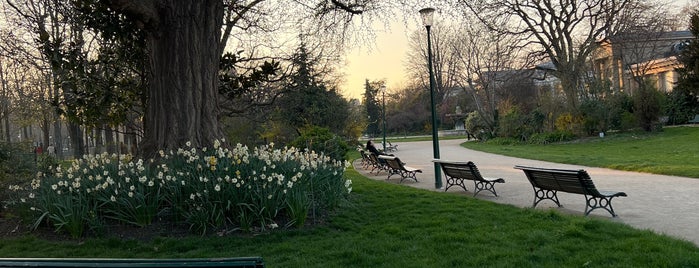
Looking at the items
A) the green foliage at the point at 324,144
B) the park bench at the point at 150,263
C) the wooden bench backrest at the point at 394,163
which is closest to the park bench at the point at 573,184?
the wooden bench backrest at the point at 394,163

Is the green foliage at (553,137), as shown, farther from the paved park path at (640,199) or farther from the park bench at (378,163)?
the paved park path at (640,199)

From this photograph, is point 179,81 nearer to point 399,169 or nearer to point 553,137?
point 399,169

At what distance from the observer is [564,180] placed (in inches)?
310

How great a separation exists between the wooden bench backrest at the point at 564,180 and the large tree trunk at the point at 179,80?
536 cm

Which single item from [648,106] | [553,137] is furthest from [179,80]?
[648,106]

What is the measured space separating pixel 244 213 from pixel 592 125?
91.8ft

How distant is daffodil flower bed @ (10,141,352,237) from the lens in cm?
668

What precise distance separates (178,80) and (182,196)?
95.8 inches

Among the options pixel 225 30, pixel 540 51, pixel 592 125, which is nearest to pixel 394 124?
pixel 540 51

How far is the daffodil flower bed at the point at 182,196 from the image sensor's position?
6684 millimetres

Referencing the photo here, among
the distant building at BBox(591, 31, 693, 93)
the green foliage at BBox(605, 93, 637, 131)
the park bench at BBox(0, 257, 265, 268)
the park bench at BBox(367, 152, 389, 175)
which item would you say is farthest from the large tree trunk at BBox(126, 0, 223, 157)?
the distant building at BBox(591, 31, 693, 93)

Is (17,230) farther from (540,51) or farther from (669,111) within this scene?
(669,111)

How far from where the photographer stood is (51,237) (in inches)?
269

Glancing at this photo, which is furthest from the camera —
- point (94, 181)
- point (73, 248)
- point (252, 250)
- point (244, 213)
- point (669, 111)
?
point (669, 111)
